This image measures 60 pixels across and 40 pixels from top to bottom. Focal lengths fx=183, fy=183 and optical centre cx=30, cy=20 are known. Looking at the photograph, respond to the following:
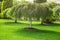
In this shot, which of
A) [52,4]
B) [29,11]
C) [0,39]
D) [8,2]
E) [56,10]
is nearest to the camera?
[0,39]

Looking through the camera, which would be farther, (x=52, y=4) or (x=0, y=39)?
(x=52, y=4)

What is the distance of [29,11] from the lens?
10.6 meters

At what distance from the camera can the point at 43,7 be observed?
10961 millimetres

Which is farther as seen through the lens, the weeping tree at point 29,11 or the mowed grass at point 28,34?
the weeping tree at point 29,11

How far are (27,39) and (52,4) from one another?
7737mm

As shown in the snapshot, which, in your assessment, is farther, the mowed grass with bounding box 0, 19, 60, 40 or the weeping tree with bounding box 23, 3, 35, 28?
the weeping tree with bounding box 23, 3, 35, 28

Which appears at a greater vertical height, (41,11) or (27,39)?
(41,11)

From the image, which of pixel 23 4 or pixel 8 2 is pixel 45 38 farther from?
pixel 8 2

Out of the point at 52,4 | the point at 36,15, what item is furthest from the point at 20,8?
the point at 52,4

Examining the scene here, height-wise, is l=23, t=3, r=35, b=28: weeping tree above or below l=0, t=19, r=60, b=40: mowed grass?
above

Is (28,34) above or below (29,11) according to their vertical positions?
below

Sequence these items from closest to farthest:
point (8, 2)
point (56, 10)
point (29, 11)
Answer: point (29, 11) < point (56, 10) < point (8, 2)

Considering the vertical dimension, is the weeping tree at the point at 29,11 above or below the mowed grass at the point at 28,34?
above

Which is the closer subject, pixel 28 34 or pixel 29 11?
pixel 28 34
